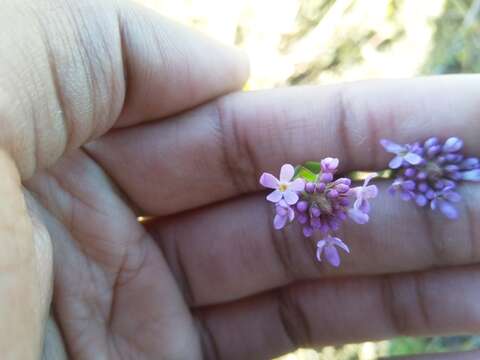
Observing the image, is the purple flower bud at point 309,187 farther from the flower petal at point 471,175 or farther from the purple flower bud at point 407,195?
the flower petal at point 471,175

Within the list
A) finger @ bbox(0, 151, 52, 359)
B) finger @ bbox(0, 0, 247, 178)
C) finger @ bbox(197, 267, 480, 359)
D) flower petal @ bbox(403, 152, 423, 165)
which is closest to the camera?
finger @ bbox(0, 151, 52, 359)

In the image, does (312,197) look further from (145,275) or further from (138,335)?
(138,335)

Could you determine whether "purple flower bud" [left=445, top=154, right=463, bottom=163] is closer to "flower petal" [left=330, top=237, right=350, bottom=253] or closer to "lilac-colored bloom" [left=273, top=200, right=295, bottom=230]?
"flower petal" [left=330, top=237, right=350, bottom=253]

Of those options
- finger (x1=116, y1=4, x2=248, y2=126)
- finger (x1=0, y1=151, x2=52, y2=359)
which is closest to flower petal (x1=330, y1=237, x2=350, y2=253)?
finger (x1=116, y1=4, x2=248, y2=126)

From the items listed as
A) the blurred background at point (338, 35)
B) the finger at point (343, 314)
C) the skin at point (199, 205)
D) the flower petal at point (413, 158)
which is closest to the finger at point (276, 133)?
the skin at point (199, 205)

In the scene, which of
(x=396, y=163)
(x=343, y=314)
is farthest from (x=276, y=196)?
(x=343, y=314)

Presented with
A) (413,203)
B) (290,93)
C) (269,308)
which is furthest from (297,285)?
(290,93)
